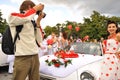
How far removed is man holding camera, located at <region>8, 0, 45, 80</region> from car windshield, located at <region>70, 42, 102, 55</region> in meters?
2.20

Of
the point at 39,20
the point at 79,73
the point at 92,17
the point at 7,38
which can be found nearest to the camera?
the point at 7,38

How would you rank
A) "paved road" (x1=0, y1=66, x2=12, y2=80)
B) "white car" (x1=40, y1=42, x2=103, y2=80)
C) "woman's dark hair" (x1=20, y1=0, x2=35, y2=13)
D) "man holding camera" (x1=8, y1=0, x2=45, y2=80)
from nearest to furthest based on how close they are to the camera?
"man holding camera" (x1=8, y1=0, x2=45, y2=80), "woman's dark hair" (x1=20, y1=0, x2=35, y2=13), "white car" (x1=40, y1=42, x2=103, y2=80), "paved road" (x1=0, y1=66, x2=12, y2=80)

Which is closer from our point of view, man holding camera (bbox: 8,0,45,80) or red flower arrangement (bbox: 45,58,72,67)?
man holding camera (bbox: 8,0,45,80)

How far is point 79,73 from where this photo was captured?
4.35 metres

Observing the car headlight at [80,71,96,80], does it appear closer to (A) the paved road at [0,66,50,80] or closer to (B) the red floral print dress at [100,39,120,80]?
(B) the red floral print dress at [100,39,120,80]

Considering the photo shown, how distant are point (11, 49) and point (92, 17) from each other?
51343 millimetres

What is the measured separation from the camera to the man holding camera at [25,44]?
3381 mm

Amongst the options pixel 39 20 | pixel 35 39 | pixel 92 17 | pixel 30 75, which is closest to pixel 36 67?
pixel 30 75

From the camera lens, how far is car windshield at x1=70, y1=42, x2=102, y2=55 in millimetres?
5468

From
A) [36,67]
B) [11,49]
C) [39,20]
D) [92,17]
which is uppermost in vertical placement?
[92,17]

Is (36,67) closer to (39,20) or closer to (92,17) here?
(39,20)

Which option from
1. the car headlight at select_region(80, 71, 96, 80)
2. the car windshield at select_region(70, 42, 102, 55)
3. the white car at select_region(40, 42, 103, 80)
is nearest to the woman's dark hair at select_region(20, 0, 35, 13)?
the white car at select_region(40, 42, 103, 80)

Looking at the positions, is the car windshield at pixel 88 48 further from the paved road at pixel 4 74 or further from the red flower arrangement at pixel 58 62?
the paved road at pixel 4 74

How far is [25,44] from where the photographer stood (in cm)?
346
